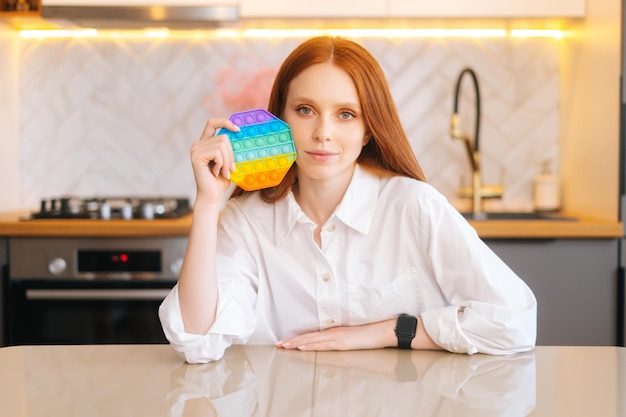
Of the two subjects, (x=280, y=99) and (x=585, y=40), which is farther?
(x=585, y=40)

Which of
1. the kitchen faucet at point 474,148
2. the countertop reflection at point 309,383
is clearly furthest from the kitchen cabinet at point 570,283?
the countertop reflection at point 309,383

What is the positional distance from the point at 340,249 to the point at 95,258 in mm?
1151

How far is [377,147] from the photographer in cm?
164

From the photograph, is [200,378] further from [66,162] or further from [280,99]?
[66,162]

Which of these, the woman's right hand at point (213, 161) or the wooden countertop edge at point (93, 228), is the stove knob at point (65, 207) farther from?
the woman's right hand at point (213, 161)

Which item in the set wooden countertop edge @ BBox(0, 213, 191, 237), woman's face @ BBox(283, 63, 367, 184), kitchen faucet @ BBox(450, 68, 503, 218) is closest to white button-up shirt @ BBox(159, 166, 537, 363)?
woman's face @ BBox(283, 63, 367, 184)

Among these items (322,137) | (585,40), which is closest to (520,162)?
(585,40)

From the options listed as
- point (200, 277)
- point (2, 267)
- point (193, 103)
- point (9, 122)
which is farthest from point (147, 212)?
point (200, 277)

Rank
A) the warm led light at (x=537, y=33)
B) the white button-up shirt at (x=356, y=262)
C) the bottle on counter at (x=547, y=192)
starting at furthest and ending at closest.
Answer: the warm led light at (x=537, y=33) < the bottle on counter at (x=547, y=192) < the white button-up shirt at (x=356, y=262)

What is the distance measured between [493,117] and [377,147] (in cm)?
151

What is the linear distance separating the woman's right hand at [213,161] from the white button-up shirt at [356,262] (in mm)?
198

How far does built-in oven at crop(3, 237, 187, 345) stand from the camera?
245cm

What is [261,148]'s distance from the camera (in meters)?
1.27

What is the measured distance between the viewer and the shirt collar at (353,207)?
159 cm
